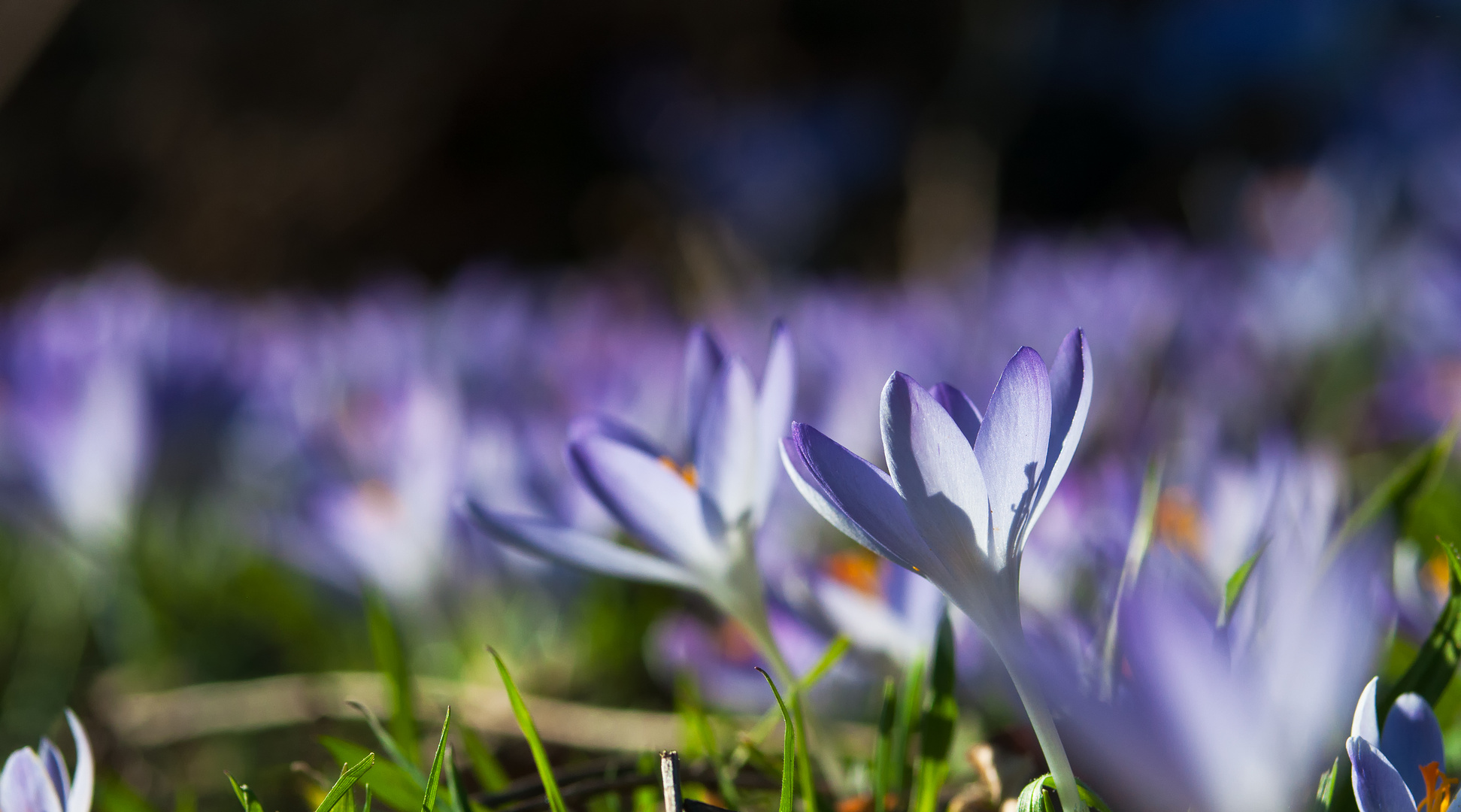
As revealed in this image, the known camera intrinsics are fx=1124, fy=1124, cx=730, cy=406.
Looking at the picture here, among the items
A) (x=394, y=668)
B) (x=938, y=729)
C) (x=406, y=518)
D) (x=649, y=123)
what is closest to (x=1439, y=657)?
(x=938, y=729)

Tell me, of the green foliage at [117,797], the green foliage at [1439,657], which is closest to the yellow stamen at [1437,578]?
the green foliage at [1439,657]

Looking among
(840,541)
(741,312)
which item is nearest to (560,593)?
(840,541)

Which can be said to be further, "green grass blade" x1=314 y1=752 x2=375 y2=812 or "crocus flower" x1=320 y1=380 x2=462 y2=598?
"crocus flower" x1=320 y1=380 x2=462 y2=598

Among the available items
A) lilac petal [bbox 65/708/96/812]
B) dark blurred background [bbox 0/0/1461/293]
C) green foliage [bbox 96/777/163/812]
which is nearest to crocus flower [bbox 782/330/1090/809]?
lilac petal [bbox 65/708/96/812]

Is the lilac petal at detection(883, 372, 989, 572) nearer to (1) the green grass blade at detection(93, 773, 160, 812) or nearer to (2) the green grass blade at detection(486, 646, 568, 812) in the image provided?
(2) the green grass blade at detection(486, 646, 568, 812)

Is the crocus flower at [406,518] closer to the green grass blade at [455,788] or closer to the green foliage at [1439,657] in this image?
the green grass blade at [455,788]
